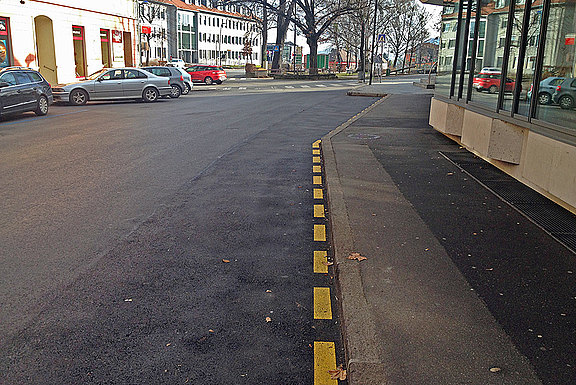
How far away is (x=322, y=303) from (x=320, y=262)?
3.08 feet

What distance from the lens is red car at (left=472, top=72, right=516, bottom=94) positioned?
938 cm

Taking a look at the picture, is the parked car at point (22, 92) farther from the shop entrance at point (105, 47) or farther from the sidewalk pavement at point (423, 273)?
the shop entrance at point (105, 47)

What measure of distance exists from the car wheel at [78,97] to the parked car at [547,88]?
20983 mm

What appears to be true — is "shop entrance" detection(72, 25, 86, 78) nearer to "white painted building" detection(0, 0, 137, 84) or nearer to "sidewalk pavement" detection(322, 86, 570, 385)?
"white painted building" detection(0, 0, 137, 84)

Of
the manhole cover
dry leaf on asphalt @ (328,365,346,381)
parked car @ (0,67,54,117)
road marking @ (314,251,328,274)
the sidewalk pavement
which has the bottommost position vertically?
road marking @ (314,251,328,274)

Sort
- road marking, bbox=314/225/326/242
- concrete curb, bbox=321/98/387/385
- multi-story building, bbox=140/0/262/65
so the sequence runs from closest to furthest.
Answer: concrete curb, bbox=321/98/387/385, road marking, bbox=314/225/326/242, multi-story building, bbox=140/0/262/65

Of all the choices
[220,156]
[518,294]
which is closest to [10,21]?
[220,156]

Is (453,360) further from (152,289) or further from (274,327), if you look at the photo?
(152,289)

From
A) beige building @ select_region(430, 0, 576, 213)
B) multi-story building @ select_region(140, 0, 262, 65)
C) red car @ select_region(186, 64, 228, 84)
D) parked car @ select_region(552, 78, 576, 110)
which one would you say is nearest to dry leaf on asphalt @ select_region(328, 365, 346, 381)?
beige building @ select_region(430, 0, 576, 213)

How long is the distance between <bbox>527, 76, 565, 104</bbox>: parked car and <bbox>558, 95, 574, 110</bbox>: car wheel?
271 mm

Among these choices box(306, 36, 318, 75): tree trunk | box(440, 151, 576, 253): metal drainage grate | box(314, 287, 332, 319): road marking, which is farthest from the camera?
box(306, 36, 318, 75): tree trunk

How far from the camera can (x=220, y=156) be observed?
11250 millimetres

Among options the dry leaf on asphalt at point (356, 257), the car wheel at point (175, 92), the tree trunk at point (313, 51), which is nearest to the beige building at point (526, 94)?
the dry leaf on asphalt at point (356, 257)

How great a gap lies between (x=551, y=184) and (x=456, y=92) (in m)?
6.53
